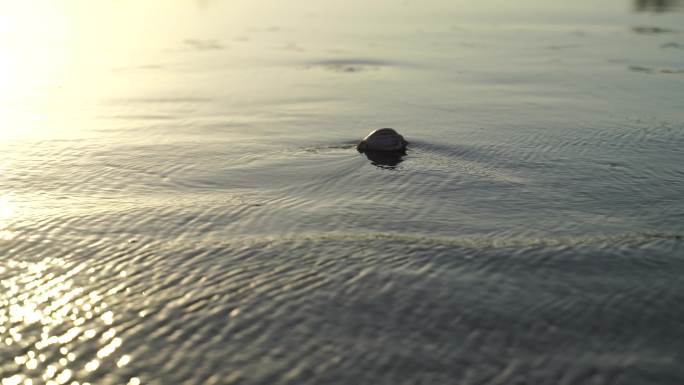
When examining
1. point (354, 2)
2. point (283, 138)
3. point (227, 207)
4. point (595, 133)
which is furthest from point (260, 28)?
point (227, 207)

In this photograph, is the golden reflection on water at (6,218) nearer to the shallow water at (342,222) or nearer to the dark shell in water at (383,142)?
the shallow water at (342,222)

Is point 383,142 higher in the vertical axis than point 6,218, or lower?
higher

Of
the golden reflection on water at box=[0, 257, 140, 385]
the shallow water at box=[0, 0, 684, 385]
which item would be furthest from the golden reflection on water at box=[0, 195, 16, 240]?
the golden reflection on water at box=[0, 257, 140, 385]

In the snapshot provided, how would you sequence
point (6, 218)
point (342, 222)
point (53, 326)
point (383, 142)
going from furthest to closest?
point (383, 142), point (6, 218), point (342, 222), point (53, 326)

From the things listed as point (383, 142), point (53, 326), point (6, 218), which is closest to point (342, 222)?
point (383, 142)

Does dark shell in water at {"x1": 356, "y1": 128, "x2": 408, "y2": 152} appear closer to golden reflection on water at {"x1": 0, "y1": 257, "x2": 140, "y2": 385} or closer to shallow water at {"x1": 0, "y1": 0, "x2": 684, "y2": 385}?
shallow water at {"x1": 0, "y1": 0, "x2": 684, "y2": 385}

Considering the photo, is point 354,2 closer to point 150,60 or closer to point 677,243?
point 150,60

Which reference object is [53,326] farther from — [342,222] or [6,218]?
[342,222]
